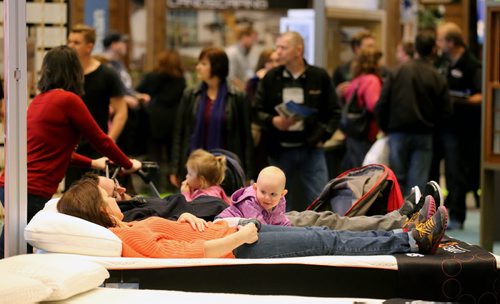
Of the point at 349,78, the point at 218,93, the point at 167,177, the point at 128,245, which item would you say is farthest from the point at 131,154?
the point at 128,245

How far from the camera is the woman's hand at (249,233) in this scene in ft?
16.7

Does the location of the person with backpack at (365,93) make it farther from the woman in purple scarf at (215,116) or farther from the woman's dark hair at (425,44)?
the woman in purple scarf at (215,116)

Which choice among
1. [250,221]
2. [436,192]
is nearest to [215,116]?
[436,192]

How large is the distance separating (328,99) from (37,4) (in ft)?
7.41

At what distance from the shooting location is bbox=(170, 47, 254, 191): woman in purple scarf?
812cm

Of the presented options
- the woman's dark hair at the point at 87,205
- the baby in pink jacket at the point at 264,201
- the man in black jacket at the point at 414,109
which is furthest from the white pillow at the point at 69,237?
the man in black jacket at the point at 414,109

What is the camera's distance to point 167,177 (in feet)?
38.6

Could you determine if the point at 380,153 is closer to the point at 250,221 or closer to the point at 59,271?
the point at 250,221

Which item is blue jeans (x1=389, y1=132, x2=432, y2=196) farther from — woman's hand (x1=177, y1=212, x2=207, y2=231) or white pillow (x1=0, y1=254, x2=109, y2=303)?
white pillow (x1=0, y1=254, x2=109, y2=303)

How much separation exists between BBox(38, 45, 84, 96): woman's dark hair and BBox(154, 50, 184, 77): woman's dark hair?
472 centimetres

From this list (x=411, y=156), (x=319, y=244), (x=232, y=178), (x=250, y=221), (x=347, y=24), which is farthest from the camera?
(x=347, y=24)

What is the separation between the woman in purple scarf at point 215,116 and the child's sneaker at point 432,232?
118 inches

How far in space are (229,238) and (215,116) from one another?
10.3 ft

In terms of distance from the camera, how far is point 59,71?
6.00 metres
